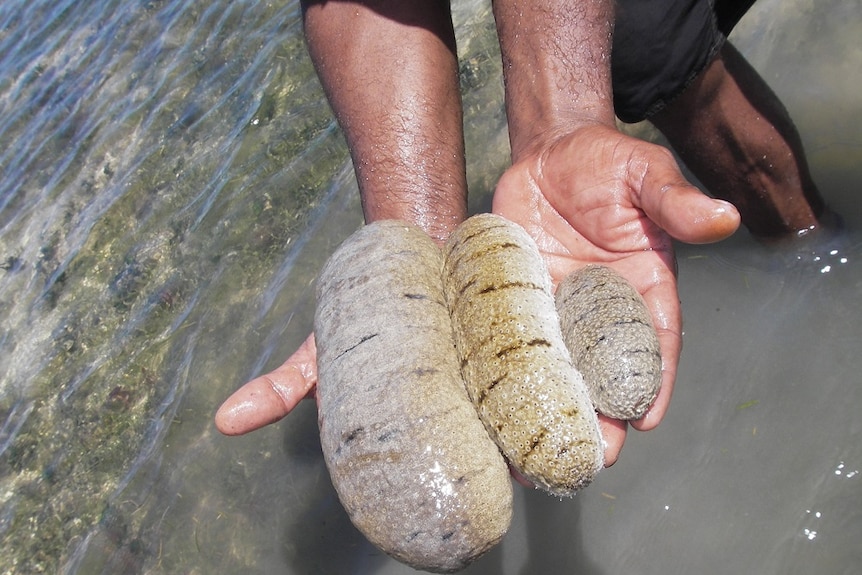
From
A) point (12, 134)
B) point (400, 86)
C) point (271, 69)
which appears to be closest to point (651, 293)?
point (400, 86)

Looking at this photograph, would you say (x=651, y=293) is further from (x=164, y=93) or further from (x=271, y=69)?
(x=164, y=93)

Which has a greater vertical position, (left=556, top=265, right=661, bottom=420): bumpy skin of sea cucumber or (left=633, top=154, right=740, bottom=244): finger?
(left=633, top=154, right=740, bottom=244): finger

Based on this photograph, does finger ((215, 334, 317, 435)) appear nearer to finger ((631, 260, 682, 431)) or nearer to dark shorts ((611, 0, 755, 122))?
finger ((631, 260, 682, 431))

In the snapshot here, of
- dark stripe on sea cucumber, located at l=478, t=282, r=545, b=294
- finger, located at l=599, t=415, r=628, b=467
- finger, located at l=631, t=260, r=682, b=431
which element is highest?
dark stripe on sea cucumber, located at l=478, t=282, r=545, b=294

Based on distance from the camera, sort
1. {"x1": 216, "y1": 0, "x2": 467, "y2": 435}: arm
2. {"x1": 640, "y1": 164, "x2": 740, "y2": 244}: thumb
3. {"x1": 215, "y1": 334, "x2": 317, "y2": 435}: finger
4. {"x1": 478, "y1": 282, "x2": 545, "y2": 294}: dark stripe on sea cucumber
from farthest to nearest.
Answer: {"x1": 216, "y1": 0, "x2": 467, "y2": 435}: arm
{"x1": 215, "y1": 334, "x2": 317, "y2": 435}: finger
{"x1": 478, "y1": 282, "x2": 545, "y2": 294}: dark stripe on sea cucumber
{"x1": 640, "y1": 164, "x2": 740, "y2": 244}: thumb

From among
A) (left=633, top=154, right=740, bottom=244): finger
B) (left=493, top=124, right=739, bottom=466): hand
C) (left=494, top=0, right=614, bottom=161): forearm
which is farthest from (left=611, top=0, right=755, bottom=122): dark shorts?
(left=633, top=154, right=740, bottom=244): finger

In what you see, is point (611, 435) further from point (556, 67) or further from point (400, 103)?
point (400, 103)
